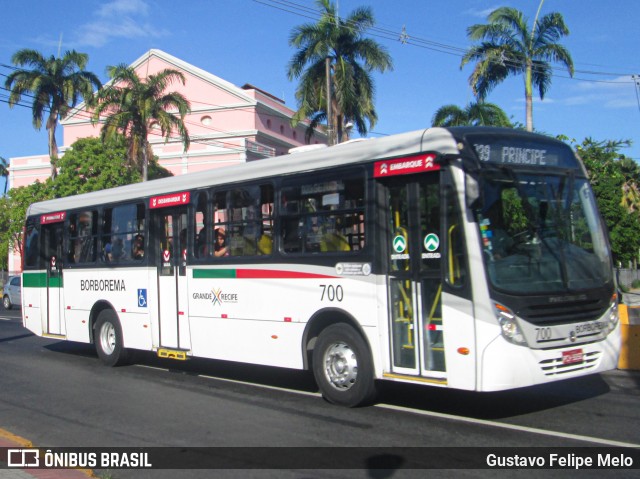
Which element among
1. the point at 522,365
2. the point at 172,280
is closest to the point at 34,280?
the point at 172,280

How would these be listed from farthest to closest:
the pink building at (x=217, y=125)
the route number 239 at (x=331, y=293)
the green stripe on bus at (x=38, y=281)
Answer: the pink building at (x=217, y=125), the green stripe on bus at (x=38, y=281), the route number 239 at (x=331, y=293)

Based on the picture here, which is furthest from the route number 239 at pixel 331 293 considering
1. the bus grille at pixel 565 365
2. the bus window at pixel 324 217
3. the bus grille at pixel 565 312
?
the bus grille at pixel 565 365

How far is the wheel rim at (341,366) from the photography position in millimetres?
8492

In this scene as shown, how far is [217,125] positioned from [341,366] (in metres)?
42.6

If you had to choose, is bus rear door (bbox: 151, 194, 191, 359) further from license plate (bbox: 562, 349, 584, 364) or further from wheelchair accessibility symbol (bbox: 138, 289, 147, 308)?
license plate (bbox: 562, 349, 584, 364)

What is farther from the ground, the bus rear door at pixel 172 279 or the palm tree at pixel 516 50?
the palm tree at pixel 516 50

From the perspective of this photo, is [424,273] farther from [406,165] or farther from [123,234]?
[123,234]

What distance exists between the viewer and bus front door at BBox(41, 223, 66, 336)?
1437cm

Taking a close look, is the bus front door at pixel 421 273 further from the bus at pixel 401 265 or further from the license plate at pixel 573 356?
the license plate at pixel 573 356

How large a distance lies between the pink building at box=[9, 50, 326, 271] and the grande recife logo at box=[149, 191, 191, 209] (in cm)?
3308

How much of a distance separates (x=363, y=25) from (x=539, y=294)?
25806mm

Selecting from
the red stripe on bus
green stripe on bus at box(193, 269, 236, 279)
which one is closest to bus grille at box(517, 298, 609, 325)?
the red stripe on bus

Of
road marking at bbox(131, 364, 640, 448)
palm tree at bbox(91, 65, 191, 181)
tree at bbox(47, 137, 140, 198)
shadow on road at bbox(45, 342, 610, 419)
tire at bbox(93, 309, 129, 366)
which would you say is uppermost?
palm tree at bbox(91, 65, 191, 181)

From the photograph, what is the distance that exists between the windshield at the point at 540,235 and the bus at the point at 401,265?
2 cm
